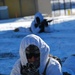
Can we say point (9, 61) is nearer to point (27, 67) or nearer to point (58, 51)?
point (58, 51)

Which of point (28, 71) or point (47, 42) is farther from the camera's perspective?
point (47, 42)

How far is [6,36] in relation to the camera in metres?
13.3

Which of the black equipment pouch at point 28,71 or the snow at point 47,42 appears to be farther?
the snow at point 47,42

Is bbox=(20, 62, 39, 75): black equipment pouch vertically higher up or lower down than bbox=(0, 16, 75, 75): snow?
higher up

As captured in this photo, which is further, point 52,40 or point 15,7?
point 15,7

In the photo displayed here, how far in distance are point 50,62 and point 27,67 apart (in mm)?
441

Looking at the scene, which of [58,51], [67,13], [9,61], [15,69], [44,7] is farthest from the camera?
[67,13]

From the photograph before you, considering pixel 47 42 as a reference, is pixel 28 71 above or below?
above

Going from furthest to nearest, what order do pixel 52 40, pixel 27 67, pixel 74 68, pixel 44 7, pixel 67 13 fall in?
pixel 67 13
pixel 44 7
pixel 52 40
pixel 74 68
pixel 27 67

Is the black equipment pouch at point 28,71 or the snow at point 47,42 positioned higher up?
the black equipment pouch at point 28,71

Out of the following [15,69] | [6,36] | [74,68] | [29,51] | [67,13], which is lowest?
[67,13]

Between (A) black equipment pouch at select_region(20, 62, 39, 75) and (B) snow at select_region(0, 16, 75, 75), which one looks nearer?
(A) black equipment pouch at select_region(20, 62, 39, 75)

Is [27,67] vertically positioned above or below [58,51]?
above

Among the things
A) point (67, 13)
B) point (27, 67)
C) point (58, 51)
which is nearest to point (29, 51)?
point (27, 67)
